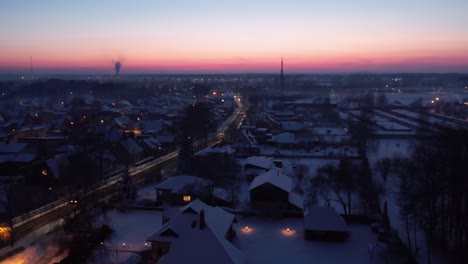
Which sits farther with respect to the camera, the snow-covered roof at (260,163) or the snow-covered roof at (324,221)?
the snow-covered roof at (260,163)


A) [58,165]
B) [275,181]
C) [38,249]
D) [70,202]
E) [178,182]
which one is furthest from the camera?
[58,165]

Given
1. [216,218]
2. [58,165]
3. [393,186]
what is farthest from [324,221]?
[58,165]

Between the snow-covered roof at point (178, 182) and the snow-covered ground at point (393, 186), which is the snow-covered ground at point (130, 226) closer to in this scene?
the snow-covered roof at point (178, 182)

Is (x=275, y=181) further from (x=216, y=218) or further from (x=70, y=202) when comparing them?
(x=70, y=202)

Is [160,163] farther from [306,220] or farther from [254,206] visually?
[306,220]

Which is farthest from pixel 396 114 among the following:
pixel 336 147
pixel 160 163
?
pixel 160 163

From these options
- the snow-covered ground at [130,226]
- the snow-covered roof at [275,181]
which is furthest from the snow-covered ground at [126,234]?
the snow-covered roof at [275,181]
